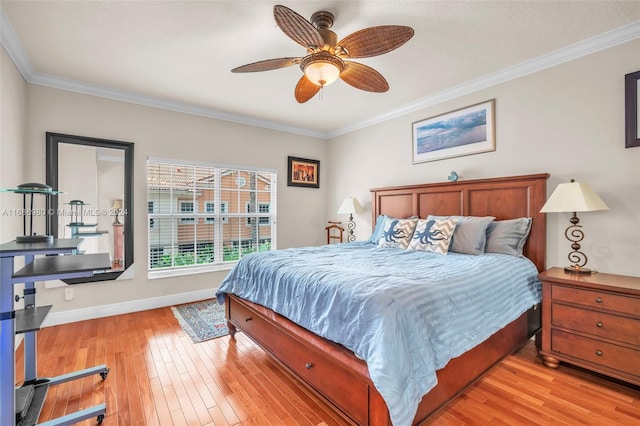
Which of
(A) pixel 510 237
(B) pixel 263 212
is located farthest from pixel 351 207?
(A) pixel 510 237

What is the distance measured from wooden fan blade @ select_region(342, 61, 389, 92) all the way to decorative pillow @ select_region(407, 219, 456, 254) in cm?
147

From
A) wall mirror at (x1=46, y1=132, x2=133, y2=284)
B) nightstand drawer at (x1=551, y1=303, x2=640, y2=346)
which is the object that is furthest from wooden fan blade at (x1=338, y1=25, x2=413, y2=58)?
wall mirror at (x1=46, y1=132, x2=133, y2=284)

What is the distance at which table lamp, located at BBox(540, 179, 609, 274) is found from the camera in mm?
2203

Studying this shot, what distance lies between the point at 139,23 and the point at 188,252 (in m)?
2.74

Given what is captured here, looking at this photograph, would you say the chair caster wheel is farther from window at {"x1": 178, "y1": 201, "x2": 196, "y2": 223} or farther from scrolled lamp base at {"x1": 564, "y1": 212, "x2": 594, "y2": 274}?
scrolled lamp base at {"x1": 564, "y1": 212, "x2": 594, "y2": 274}

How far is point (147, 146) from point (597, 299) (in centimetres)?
471

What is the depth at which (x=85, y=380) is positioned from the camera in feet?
6.93

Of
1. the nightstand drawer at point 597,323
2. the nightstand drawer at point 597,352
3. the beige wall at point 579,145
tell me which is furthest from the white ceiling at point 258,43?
the nightstand drawer at point 597,352

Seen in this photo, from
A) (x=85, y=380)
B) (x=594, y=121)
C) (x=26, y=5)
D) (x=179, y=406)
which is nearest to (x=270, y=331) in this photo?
(x=179, y=406)

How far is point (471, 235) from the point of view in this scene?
2.78 meters

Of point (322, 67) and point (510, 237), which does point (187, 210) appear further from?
point (510, 237)

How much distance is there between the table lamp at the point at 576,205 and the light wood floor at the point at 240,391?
87cm

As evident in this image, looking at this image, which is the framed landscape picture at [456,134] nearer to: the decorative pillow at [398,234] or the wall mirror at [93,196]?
the decorative pillow at [398,234]

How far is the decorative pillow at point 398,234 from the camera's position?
10.5 feet
